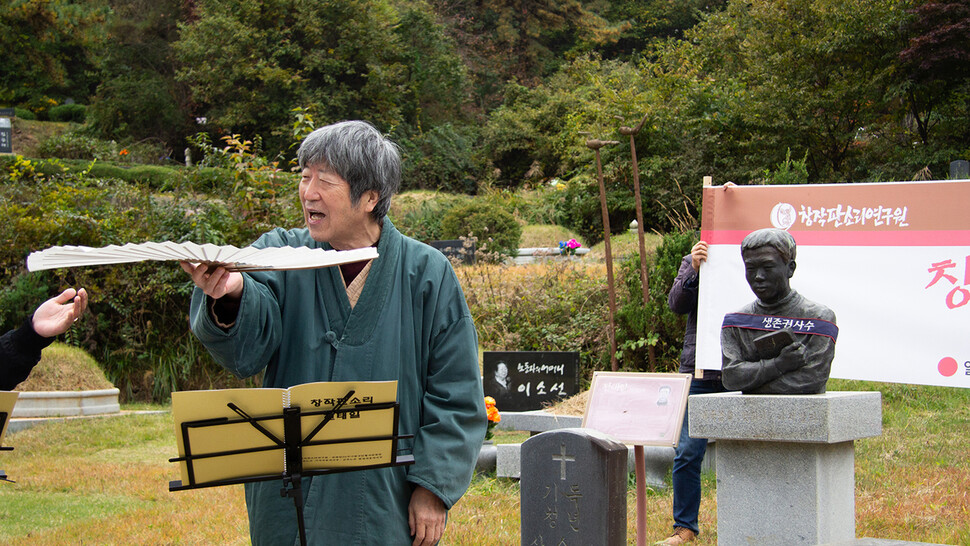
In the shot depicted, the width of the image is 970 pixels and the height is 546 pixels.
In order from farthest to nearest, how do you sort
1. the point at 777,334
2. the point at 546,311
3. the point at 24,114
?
the point at 24,114 < the point at 546,311 < the point at 777,334

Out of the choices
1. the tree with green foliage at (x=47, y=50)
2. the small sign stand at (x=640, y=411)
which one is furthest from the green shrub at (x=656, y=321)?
the tree with green foliage at (x=47, y=50)

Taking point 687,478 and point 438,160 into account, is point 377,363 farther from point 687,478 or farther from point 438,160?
point 438,160

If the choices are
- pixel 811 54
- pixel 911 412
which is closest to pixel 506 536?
pixel 911 412

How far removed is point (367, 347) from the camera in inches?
97.1

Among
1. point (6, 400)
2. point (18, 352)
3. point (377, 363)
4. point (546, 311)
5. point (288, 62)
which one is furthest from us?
point (288, 62)

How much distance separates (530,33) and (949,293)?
34.4 m

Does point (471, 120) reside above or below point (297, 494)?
above

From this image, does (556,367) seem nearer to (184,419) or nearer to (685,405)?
(685,405)

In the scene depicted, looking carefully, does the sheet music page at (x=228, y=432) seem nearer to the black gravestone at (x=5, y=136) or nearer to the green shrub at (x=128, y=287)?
the green shrub at (x=128, y=287)

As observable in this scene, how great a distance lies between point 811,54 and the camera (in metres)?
17.4

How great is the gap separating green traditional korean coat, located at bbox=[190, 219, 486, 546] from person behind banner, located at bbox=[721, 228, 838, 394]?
7.20 feet

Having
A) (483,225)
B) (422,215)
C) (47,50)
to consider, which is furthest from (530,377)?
(47,50)

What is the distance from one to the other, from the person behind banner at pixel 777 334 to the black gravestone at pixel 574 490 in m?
0.81

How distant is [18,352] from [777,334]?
11.0 ft
